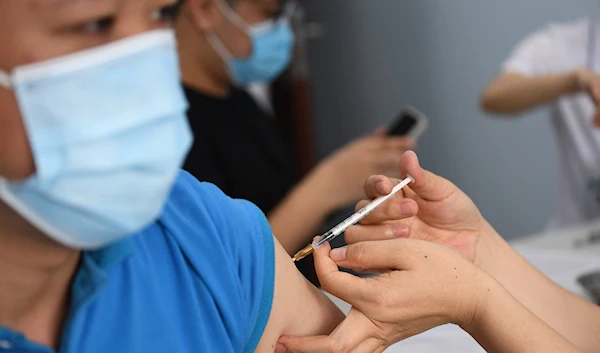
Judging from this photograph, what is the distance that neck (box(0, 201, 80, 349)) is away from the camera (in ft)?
2.07

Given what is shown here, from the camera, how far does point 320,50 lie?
3553mm

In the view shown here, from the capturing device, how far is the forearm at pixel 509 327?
83 centimetres

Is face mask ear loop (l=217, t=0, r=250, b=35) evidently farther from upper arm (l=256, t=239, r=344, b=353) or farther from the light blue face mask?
the light blue face mask

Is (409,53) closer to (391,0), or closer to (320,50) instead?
(391,0)

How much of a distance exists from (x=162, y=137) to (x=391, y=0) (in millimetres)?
2762

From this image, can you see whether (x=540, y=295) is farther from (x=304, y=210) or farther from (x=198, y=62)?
(x=198, y=62)

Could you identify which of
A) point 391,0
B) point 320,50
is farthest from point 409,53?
point 320,50

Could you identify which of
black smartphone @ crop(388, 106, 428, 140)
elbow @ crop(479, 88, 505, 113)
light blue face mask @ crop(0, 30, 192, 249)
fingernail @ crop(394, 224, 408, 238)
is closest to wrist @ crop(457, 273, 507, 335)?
fingernail @ crop(394, 224, 408, 238)

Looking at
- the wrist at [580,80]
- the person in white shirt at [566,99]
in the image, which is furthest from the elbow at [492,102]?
the wrist at [580,80]

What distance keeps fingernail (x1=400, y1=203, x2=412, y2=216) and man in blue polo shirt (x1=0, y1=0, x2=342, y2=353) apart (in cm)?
21

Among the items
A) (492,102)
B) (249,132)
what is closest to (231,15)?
(249,132)

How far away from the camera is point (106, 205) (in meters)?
0.62

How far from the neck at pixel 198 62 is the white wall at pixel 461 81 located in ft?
3.87

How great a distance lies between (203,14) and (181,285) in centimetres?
111
